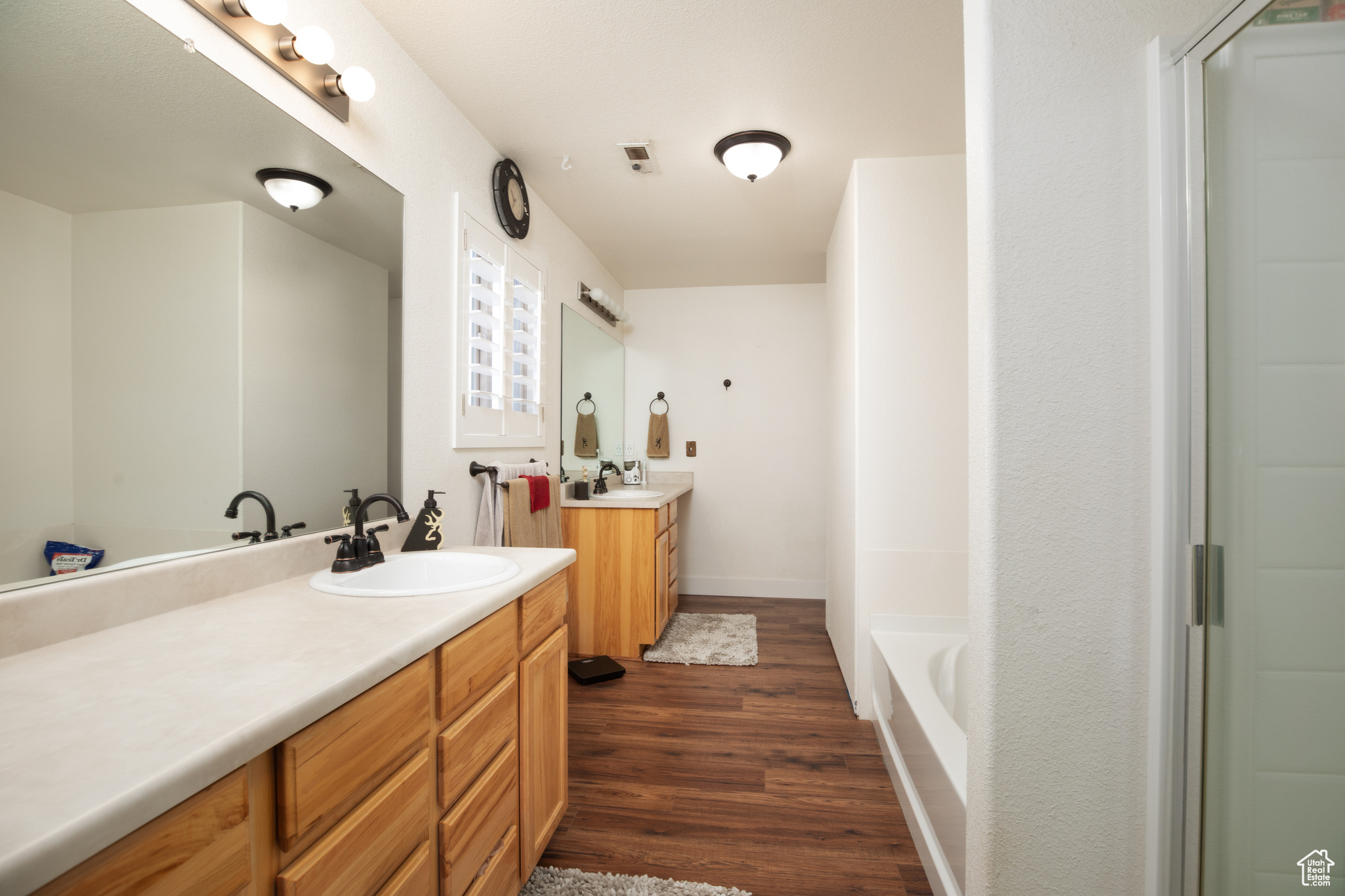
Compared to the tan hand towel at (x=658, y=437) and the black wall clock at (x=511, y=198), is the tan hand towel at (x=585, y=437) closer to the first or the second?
the tan hand towel at (x=658, y=437)

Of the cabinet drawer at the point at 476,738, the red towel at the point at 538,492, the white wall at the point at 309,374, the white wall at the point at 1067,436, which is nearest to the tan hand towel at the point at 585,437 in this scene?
the red towel at the point at 538,492

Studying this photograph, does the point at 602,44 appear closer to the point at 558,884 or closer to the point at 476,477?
the point at 476,477

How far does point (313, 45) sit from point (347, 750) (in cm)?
146

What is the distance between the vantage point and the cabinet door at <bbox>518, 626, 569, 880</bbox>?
54.6 inches

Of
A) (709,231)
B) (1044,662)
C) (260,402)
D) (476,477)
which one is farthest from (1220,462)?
(709,231)

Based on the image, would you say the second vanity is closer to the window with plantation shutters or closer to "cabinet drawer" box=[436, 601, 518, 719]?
the window with plantation shutters

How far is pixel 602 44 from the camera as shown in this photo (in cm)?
176

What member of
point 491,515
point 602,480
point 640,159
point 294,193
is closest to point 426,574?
point 491,515

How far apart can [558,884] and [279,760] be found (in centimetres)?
108

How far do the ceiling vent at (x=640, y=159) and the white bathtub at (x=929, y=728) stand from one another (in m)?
2.14

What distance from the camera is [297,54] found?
1.34 m

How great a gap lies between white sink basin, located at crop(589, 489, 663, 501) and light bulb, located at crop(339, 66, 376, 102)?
2.16 metres

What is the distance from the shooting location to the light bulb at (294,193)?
131 cm

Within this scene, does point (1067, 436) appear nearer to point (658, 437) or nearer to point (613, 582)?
point (613, 582)
